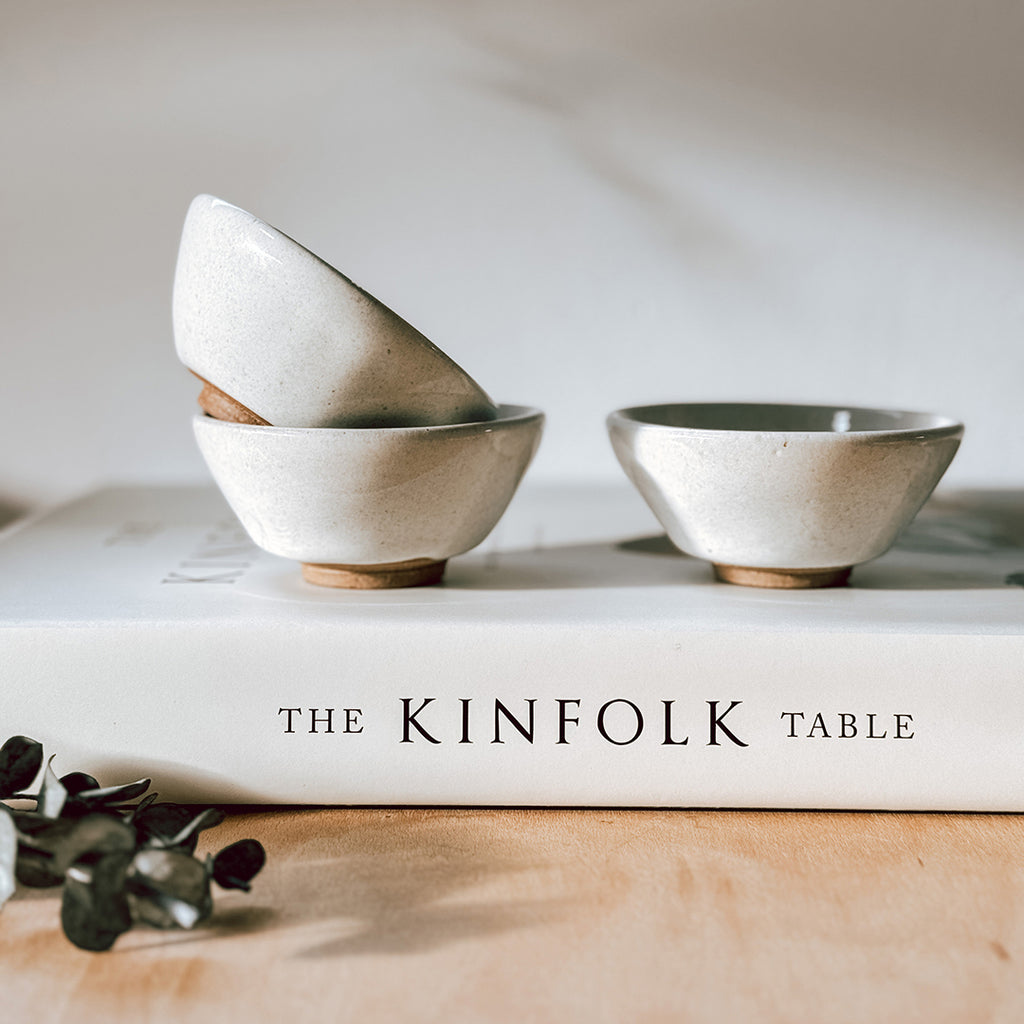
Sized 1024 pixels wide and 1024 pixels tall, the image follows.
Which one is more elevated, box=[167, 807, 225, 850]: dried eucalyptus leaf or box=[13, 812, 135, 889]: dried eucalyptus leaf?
box=[13, 812, 135, 889]: dried eucalyptus leaf

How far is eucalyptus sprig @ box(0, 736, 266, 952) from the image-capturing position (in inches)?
15.9

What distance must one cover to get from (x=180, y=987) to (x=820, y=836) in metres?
0.27

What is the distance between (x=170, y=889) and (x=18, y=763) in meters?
0.12

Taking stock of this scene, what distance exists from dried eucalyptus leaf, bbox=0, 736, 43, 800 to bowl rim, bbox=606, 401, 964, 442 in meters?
0.31

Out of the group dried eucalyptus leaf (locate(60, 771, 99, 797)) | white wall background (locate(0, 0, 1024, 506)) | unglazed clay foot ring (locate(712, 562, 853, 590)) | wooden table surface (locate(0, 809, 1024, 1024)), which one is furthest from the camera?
white wall background (locate(0, 0, 1024, 506))

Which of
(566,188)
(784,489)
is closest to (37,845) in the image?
(784,489)

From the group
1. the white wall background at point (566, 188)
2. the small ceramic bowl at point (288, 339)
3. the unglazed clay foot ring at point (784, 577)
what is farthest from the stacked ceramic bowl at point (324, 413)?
the white wall background at point (566, 188)

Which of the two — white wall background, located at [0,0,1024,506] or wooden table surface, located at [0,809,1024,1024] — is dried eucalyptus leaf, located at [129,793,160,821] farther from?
white wall background, located at [0,0,1024,506]

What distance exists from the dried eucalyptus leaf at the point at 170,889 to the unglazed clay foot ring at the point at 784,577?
30 centimetres

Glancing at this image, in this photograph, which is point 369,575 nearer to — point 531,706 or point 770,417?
point 531,706

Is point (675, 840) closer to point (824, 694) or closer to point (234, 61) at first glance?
point (824, 694)

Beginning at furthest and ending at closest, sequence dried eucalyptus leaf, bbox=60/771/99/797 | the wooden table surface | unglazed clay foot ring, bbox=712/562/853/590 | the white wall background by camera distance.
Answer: the white wall background < unglazed clay foot ring, bbox=712/562/853/590 < dried eucalyptus leaf, bbox=60/771/99/797 < the wooden table surface

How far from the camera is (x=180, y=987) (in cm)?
38

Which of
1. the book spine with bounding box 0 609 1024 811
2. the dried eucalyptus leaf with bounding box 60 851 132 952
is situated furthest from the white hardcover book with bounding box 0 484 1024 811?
the dried eucalyptus leaf with bounding box 60 851 132 952
